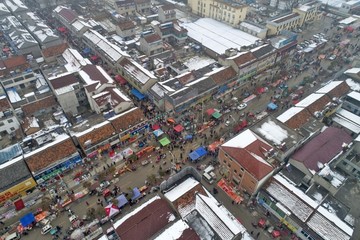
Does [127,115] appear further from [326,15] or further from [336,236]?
[326,15]

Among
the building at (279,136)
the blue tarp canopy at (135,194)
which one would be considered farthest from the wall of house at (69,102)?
the building at (279,136)

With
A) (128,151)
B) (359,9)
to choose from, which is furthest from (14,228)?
(359,9)

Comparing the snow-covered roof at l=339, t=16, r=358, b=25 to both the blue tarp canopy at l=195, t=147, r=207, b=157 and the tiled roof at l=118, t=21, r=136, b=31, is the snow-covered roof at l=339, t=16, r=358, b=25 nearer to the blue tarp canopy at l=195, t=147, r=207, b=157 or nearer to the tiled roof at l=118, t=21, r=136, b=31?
the tiled roof at l=118, t=21, r=136, b=31

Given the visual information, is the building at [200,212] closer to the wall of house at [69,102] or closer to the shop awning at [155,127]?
the shop awning at [155,127]

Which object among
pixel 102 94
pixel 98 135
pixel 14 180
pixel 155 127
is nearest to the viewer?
pixel 14 180

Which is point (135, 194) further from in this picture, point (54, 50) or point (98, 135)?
point (54, 50)

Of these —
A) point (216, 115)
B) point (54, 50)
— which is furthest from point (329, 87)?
point (54, 50)
